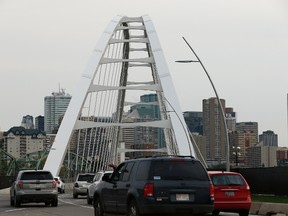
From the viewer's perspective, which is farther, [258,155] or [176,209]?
[258,155]

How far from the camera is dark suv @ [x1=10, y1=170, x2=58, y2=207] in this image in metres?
32.6

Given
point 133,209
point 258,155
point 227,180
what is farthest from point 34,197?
point 258,155

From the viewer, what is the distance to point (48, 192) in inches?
1305

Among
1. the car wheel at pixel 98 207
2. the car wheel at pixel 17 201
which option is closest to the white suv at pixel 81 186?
the car wheel at pixel 17 201

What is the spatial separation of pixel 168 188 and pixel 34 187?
15.2 m

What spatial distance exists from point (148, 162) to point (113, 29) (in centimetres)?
5262

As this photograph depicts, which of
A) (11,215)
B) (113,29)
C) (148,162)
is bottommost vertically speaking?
(11,215)

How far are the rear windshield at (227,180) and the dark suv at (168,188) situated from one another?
6155 millimetres

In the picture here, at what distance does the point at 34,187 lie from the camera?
107 feet

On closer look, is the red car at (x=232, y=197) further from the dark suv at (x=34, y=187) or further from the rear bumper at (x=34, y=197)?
the rear bumper at (x=34, y=197)

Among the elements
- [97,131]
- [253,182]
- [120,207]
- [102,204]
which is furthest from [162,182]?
[97,131]

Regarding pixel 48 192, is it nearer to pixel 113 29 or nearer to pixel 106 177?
pixel 106 177

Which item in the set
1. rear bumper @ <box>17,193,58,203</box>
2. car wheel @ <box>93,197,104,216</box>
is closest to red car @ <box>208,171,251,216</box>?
car wheel @ <box>93,197,104,216</box>

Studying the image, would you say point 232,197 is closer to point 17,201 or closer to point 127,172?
point 127,172
